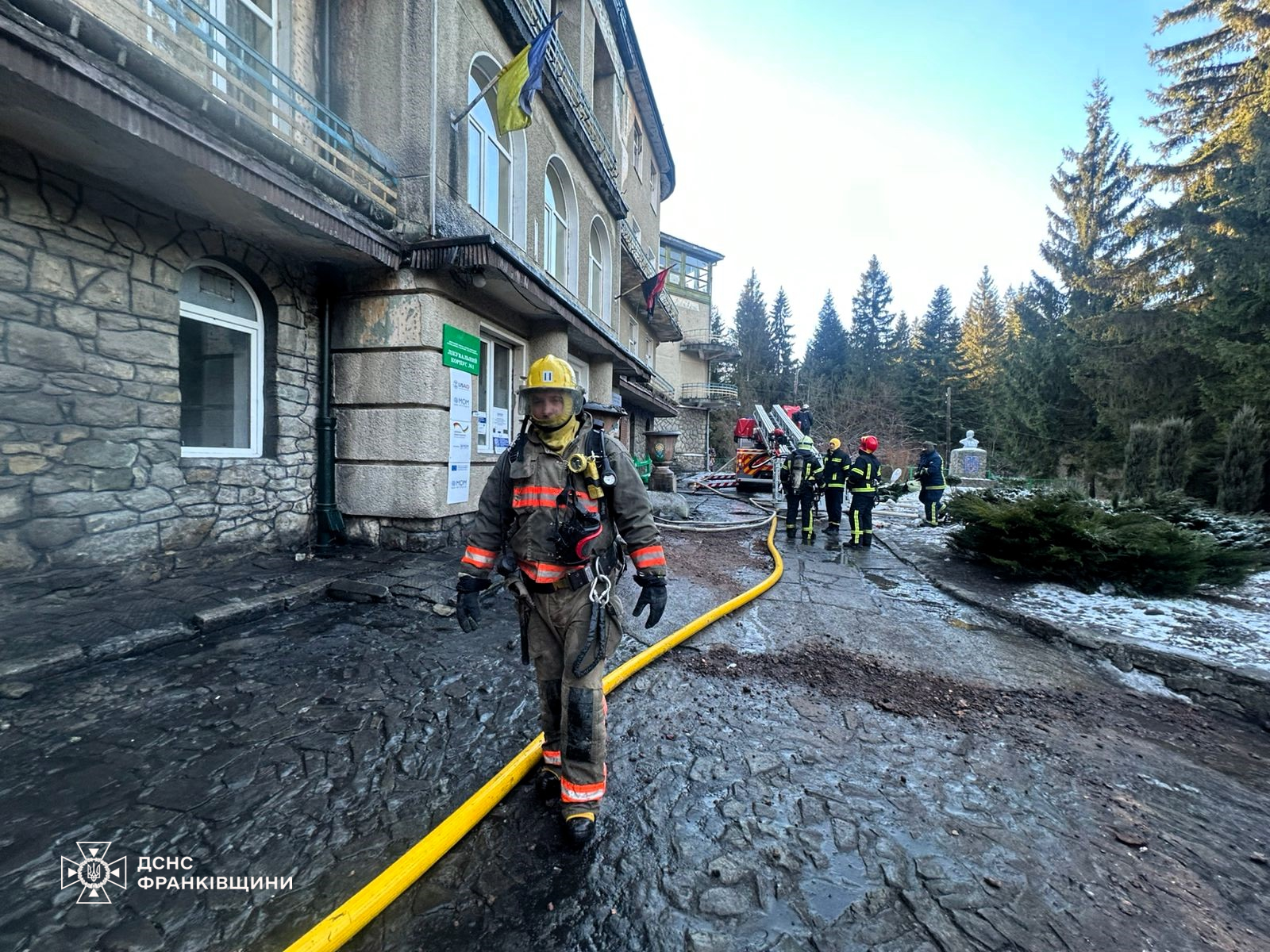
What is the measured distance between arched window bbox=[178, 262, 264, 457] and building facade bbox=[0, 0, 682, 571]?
23 millimetres

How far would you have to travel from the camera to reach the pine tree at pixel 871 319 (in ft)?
185

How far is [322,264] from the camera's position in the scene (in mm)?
6285

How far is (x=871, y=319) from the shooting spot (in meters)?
58.3

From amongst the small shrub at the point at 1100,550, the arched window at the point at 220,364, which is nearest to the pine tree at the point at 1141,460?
the small shrub at the point at 1100,550

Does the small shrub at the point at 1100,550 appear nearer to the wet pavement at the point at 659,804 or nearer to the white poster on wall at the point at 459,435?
the wet pavement at the point at 659,804

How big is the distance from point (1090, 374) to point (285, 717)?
23858 millimetres

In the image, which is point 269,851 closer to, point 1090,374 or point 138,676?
point 138,676

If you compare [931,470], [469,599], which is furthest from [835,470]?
[469,599]

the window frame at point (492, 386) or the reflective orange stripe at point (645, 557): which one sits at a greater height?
the window frame at point (492, 386)

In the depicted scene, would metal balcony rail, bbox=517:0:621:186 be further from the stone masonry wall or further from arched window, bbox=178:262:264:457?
the stone masonry wall

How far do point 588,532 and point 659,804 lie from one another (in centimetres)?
138

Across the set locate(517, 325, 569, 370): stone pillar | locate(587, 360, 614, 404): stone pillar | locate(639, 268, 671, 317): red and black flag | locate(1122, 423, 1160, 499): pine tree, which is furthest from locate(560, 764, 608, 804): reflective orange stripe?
locate(639, 268, 671, 317): red and black flag

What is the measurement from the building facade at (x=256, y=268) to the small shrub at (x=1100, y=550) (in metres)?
7.01

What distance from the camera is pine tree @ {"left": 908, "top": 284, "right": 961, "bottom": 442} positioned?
4672 centimetres
